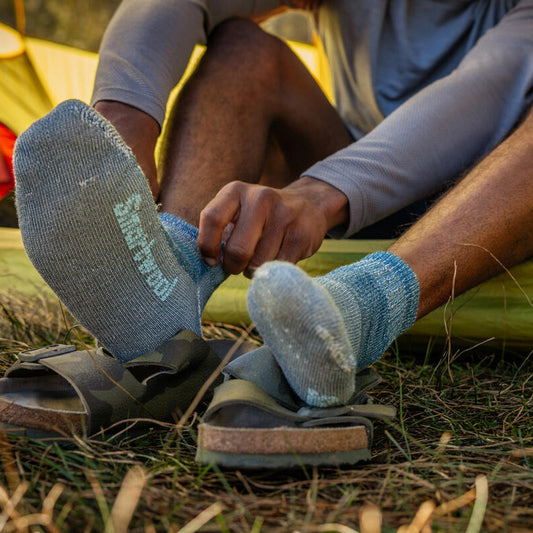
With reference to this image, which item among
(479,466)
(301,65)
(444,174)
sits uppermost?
(301,65)

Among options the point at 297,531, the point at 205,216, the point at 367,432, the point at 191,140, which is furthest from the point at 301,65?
the point at 297,531

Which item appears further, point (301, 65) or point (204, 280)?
point (301, 65)

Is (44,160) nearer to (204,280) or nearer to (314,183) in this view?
(204,280)

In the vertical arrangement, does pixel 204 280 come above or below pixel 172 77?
below

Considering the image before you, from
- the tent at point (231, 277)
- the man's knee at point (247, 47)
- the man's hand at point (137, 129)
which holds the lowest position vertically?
the tent at point (231, 277)

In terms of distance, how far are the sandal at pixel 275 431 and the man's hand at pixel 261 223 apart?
0.67 feet

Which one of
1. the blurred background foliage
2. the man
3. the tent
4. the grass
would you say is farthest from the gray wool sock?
the blurred background foliage

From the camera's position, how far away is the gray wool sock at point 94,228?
57cm

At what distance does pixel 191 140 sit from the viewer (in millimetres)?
976

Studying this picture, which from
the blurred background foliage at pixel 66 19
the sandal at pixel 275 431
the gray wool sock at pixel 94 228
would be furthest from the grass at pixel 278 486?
the blurred background foliage at pixel 66 19

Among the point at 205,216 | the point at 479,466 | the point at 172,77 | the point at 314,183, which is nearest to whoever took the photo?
the point at 479,466

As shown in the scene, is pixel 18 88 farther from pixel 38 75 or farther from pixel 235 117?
pixel 235 117

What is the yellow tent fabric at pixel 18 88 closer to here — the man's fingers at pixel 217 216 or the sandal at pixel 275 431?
the man's fingers at pixel 217 216

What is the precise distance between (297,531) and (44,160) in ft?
1.35
